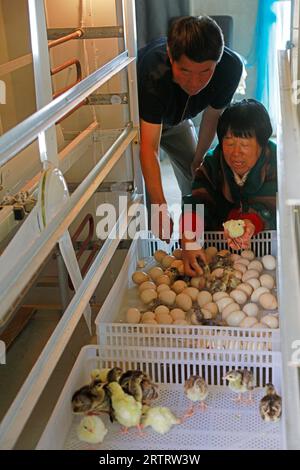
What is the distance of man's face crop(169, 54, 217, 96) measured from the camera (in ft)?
7.46

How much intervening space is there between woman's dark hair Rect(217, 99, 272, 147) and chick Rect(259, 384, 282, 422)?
1.07 meters

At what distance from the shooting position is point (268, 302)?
208 centimetres

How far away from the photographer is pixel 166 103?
8.48 feet

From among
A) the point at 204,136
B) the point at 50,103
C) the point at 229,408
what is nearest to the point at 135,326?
the point at 229,408

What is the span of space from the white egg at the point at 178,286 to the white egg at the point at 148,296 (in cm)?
8

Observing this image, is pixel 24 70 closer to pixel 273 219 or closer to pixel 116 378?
pixel 273 219

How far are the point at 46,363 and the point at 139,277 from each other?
2.88 feet

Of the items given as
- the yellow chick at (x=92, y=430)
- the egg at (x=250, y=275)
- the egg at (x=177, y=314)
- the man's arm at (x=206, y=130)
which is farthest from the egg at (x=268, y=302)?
the man's arm at (x=206, y=130)

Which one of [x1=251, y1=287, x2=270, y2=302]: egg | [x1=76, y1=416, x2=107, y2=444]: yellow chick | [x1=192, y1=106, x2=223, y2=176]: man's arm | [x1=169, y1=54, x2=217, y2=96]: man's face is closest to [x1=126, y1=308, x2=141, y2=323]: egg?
[x1=251, y1=287, x2=270, y2=302]: egg

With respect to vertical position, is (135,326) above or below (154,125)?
below

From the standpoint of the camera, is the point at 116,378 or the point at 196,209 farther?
the point at 196,209

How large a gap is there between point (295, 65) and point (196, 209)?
78 cm

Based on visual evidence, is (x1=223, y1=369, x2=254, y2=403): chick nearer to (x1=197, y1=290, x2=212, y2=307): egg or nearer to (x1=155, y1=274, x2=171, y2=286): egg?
(x1=197, y1=290, x2=212, y2=307): egg
